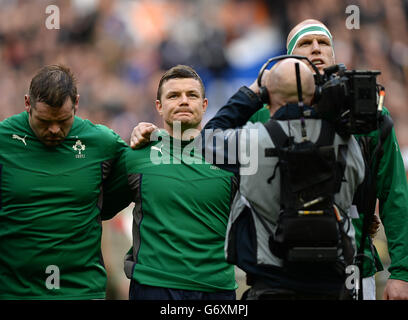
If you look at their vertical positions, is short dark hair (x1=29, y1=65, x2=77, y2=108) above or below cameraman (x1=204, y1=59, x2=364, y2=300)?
above

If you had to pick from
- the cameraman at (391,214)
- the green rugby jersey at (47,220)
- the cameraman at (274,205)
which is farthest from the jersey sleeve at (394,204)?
the green rugby jersey at (47,220)

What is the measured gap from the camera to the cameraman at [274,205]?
9.48 feet

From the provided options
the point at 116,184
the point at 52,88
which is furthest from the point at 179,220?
the point at 52,88

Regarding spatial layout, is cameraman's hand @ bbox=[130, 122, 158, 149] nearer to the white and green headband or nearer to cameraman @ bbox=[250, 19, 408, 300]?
cameraman @ bbox=[250, 19, 408, 300]

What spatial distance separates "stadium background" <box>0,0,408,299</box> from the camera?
28.9ft

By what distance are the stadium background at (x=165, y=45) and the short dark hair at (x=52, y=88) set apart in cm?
488

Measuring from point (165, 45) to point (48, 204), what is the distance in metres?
6.13

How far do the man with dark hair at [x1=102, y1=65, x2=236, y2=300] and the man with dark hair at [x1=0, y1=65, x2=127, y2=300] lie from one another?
0.75 feet

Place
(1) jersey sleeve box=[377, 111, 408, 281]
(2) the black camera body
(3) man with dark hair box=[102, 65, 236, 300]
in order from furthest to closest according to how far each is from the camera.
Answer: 1. (1) jersey sleeve box=[377, 111, 408, 281]
2. (3) man with dark hair box=[102, 65, 236, 300]
3. (2) the black camera body

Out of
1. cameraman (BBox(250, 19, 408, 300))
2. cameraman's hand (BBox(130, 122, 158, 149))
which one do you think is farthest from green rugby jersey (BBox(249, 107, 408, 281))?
cameraman's hand (BBox(130, 122, 158, 149))

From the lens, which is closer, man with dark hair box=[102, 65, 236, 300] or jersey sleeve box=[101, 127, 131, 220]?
man with dark hair box=[102, 65, 236, 300]

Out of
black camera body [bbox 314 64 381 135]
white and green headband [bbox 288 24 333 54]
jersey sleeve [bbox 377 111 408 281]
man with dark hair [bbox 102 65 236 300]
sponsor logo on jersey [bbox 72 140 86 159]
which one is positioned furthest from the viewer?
white and green headband [bbox 288 24 333 54]

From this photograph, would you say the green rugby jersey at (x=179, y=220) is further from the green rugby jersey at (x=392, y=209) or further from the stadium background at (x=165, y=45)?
the stadium background at (x=165, y=45)

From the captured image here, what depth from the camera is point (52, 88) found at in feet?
11.4
